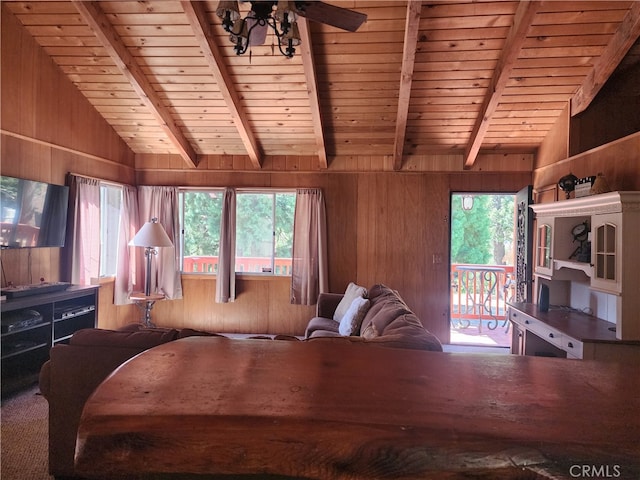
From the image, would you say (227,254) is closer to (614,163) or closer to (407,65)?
(407,65)

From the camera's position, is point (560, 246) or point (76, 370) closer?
point (76, 370)

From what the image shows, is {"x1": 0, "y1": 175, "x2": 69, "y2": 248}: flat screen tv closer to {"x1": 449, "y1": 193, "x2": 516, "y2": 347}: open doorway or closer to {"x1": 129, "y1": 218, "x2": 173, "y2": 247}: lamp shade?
{"x1": 129, "y1": 218, "x2": 173, "y2": 247}: lamp shade

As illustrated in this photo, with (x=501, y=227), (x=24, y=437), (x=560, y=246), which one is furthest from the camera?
(x=501, y=227)

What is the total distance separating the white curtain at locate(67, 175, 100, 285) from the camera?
4.18 m

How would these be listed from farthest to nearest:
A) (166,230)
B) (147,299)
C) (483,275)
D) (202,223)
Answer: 1. (483,275)
2. (202,223)
3. (166,230)
4. (147,299)

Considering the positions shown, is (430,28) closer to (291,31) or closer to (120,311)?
(291,31)

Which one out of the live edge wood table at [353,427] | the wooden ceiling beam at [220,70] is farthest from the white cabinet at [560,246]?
the wooden ceiling beam at [220,70]

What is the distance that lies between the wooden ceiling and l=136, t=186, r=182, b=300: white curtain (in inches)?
29.5

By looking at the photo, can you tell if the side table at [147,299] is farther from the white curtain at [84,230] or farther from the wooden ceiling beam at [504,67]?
the wooden ceiling beam at [504,67]

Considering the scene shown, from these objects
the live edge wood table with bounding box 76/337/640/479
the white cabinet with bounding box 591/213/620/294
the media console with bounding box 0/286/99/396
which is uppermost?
the white cabinet with bounding box 591/213/620/294

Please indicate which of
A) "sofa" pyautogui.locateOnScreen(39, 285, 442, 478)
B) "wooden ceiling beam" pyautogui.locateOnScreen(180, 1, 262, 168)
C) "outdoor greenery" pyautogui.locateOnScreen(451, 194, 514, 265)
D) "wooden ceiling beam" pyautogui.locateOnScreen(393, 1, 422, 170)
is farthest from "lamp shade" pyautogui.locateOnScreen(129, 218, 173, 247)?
"outdoor greenery" pyautogui.locateOnScreen(451, 194, 514, 265)

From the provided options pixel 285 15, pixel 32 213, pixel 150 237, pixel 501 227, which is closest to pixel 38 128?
pixel 32 213

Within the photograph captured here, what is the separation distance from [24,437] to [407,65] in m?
4.12

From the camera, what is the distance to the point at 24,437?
2.57 m
